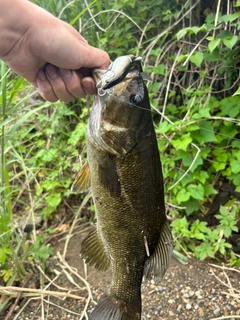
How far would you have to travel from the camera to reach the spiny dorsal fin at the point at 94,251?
1.78 m

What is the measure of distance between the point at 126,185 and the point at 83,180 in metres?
0.28

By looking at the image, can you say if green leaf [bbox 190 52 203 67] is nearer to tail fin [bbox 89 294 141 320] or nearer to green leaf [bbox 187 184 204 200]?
green leaf [bbox 187 184 204 200]

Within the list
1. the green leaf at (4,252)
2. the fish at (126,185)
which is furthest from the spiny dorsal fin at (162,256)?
the green leaf at (4,252)

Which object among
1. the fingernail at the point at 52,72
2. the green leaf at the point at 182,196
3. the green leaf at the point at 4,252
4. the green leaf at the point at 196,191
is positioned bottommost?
the green leaf at the point at 182,196

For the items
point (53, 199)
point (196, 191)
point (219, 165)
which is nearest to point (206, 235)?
point (196, 191)

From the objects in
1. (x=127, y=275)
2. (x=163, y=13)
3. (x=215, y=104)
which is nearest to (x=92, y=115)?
(x=127, y=275)

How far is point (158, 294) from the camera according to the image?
2.46 m

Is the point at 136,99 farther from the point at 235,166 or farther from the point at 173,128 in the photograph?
the point at 235,166

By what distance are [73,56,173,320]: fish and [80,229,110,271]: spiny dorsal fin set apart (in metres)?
0.06

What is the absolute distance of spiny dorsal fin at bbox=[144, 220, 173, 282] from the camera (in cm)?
163

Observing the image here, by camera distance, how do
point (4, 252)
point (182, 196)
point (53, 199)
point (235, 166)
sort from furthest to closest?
point (53, 199) → point (182, 196) → point (235, 166) → point (4, 252)

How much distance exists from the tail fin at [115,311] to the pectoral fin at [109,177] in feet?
1.85

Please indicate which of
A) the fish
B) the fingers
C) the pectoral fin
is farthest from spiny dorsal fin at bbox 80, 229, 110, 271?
the fingers

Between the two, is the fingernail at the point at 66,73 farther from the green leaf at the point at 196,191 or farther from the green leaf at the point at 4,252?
the green leaf at the point at 196,191
